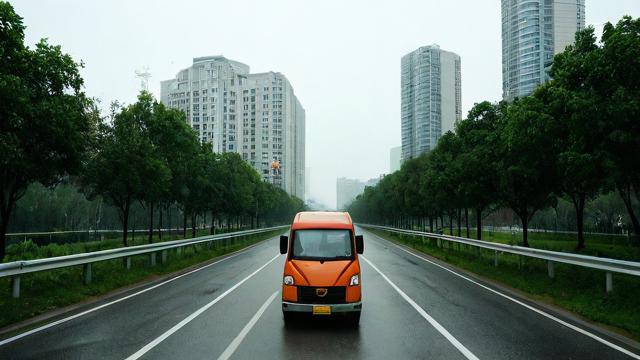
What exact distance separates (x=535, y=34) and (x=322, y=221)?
135 meters

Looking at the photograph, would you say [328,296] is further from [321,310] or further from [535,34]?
[535,34]

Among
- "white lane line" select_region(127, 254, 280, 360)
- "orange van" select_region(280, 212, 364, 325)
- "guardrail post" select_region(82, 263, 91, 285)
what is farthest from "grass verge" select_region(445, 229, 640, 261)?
"guardrail post" select_region(82, 263, 91, 285)

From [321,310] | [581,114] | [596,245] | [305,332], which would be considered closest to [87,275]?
[305,332]

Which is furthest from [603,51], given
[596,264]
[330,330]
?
[330,330]

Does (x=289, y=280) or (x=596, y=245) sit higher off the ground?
(x=289, y=280)

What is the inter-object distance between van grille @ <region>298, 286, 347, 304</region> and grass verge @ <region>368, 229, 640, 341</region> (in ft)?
17.0

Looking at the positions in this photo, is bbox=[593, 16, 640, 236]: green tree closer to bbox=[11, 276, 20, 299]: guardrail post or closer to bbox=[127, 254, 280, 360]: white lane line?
bbox=[127, 254, 280, 360]: white lane line

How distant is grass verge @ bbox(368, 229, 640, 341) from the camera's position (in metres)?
8.68

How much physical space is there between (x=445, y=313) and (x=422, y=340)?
2.39 metres

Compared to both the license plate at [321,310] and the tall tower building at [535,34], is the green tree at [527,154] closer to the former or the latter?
the license plate at [321,310]

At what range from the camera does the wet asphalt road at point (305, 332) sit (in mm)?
6434

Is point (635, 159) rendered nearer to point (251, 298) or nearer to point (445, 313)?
point (445, 313)

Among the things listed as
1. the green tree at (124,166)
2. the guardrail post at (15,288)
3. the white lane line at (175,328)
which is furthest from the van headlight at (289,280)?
the green tree at (124,166)

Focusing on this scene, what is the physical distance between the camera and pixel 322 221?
9469 millimetres
